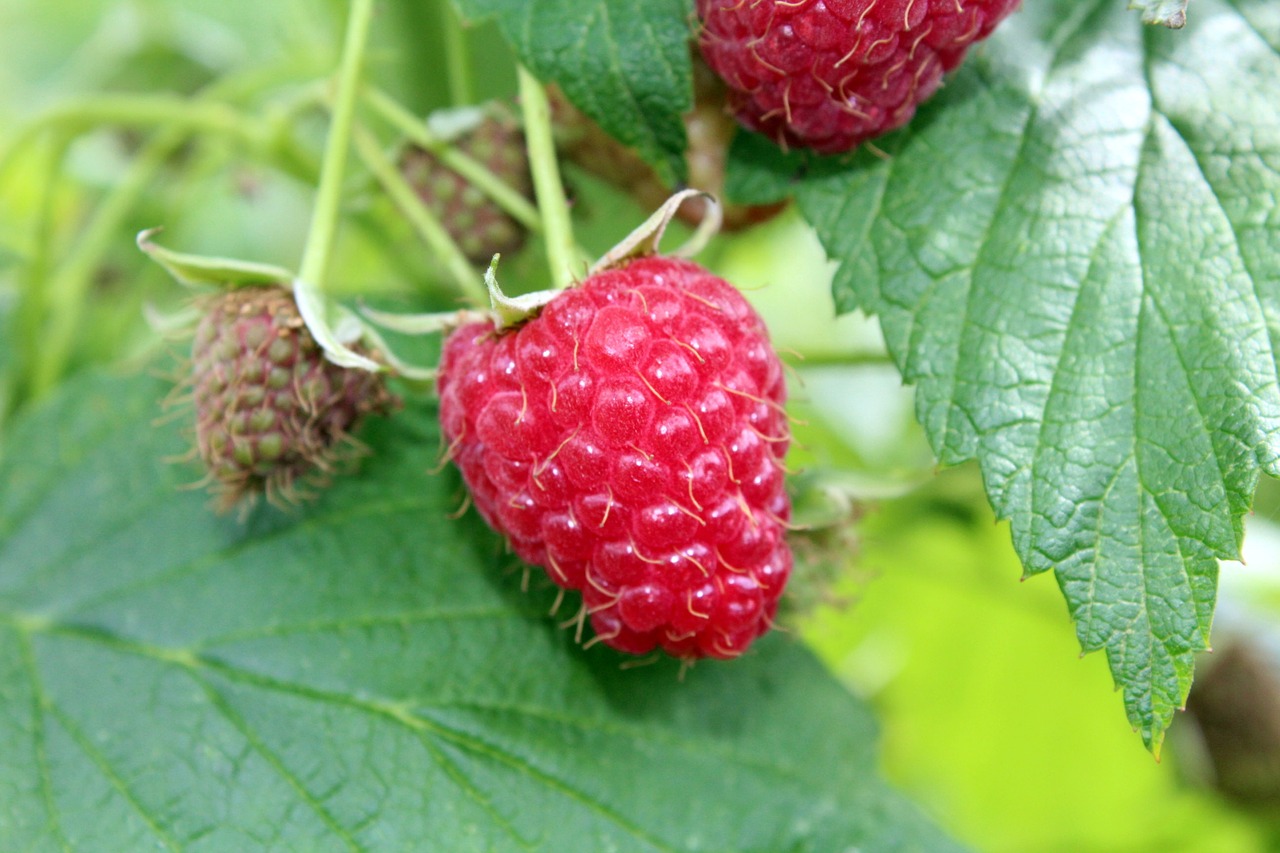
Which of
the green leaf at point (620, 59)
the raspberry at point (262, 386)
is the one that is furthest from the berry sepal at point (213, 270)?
the green leaf at point (620, 59)

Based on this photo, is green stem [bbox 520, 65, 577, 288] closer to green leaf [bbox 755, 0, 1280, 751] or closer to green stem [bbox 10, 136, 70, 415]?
green leaf [bbox 755, 0, 1280, 751]

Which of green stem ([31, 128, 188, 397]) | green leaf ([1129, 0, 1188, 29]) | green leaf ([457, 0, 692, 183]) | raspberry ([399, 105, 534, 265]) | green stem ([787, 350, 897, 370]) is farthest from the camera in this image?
green stem ([31, 128, 188, 397])

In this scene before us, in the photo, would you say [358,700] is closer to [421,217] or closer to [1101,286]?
[421,217]

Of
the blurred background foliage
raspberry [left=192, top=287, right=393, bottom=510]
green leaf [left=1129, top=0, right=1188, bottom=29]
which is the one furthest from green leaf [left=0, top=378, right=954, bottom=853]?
green leaf [left=1129, top=0, right=1188, bottom=29]

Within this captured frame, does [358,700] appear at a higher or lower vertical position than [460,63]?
lower

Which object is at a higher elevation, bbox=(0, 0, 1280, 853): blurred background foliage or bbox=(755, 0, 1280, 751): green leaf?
bbox=(755, 0, 1280, 751): green leaf

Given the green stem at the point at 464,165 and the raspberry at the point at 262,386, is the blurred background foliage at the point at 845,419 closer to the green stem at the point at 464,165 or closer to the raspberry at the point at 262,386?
the green stem at the point at 464,165

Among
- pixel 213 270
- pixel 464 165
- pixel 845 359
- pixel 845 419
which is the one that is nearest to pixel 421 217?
pixel 464 165
